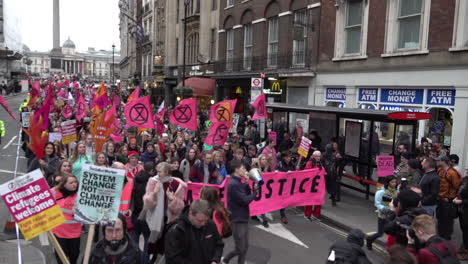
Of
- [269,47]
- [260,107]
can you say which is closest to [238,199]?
[260,107]

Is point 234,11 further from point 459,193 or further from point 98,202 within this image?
point 98,202

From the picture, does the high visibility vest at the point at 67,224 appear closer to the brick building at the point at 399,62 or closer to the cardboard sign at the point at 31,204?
the cardboard sign at the point at 31,204

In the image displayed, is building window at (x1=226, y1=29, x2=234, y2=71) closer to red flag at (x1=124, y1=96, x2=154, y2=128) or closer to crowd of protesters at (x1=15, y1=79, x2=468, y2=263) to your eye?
red flag at (x1=124, y1=96, x2=154, y2=128)

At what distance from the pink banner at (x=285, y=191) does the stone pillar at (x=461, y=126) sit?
6.63 meters

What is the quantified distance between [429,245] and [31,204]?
3.87 m

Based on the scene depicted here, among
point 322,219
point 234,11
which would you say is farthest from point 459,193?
point 234,11

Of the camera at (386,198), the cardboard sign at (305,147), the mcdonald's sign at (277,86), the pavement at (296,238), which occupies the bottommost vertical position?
the pavement at (296,238)

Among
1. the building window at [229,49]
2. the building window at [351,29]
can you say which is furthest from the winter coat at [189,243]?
the building window at [229,49]

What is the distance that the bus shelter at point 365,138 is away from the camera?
10.8m

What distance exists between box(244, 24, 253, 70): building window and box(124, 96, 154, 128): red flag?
14530mm

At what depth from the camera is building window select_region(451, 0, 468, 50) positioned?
13070 mm

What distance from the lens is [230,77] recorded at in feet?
86.7

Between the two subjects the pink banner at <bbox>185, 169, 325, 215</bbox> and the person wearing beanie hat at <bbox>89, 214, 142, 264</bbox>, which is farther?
the pink banner at <bbox>185, 169, 325, 215</bbox>

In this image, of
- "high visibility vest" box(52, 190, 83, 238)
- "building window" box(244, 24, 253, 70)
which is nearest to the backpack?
"high visibility vest" box(52, 190, 83, 238)
